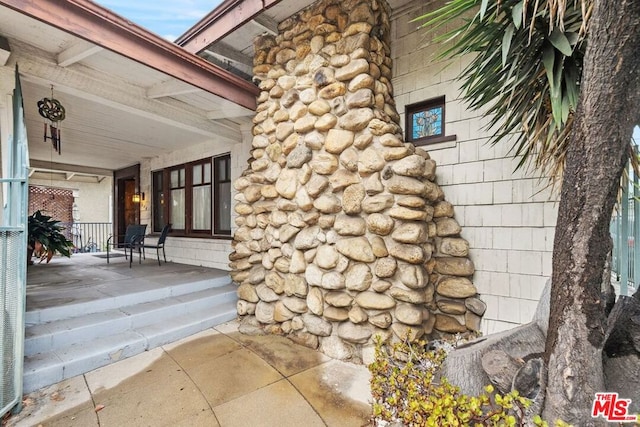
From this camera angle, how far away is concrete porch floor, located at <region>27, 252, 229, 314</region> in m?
3.34

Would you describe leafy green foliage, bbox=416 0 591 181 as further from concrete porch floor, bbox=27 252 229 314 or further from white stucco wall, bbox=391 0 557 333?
concrete porch floor, bbox=27 252 229 314

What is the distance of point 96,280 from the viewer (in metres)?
4.38

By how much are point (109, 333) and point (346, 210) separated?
2.60m

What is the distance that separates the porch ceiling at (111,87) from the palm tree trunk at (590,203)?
329 cm

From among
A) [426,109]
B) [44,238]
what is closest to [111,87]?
[44,238]

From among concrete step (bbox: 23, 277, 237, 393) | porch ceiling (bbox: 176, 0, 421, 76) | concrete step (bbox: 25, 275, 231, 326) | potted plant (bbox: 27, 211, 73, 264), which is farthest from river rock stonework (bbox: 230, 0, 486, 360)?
potted plant (bbox: 27, 211, 73, 264)

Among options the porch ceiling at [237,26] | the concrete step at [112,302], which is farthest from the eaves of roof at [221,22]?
the concrete step at [112,302]

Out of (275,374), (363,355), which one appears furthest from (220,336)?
(363,355)

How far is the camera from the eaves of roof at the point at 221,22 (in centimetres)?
303

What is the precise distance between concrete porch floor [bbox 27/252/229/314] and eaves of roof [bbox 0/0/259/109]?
253cm

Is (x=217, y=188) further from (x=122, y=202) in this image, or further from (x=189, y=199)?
(x=122, y=202)

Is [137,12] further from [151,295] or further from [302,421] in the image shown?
[302,421]

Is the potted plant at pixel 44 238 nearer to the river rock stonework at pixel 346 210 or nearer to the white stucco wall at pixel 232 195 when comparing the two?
the white stucco wall at pixel 232 195

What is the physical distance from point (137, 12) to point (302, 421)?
3.99 m
